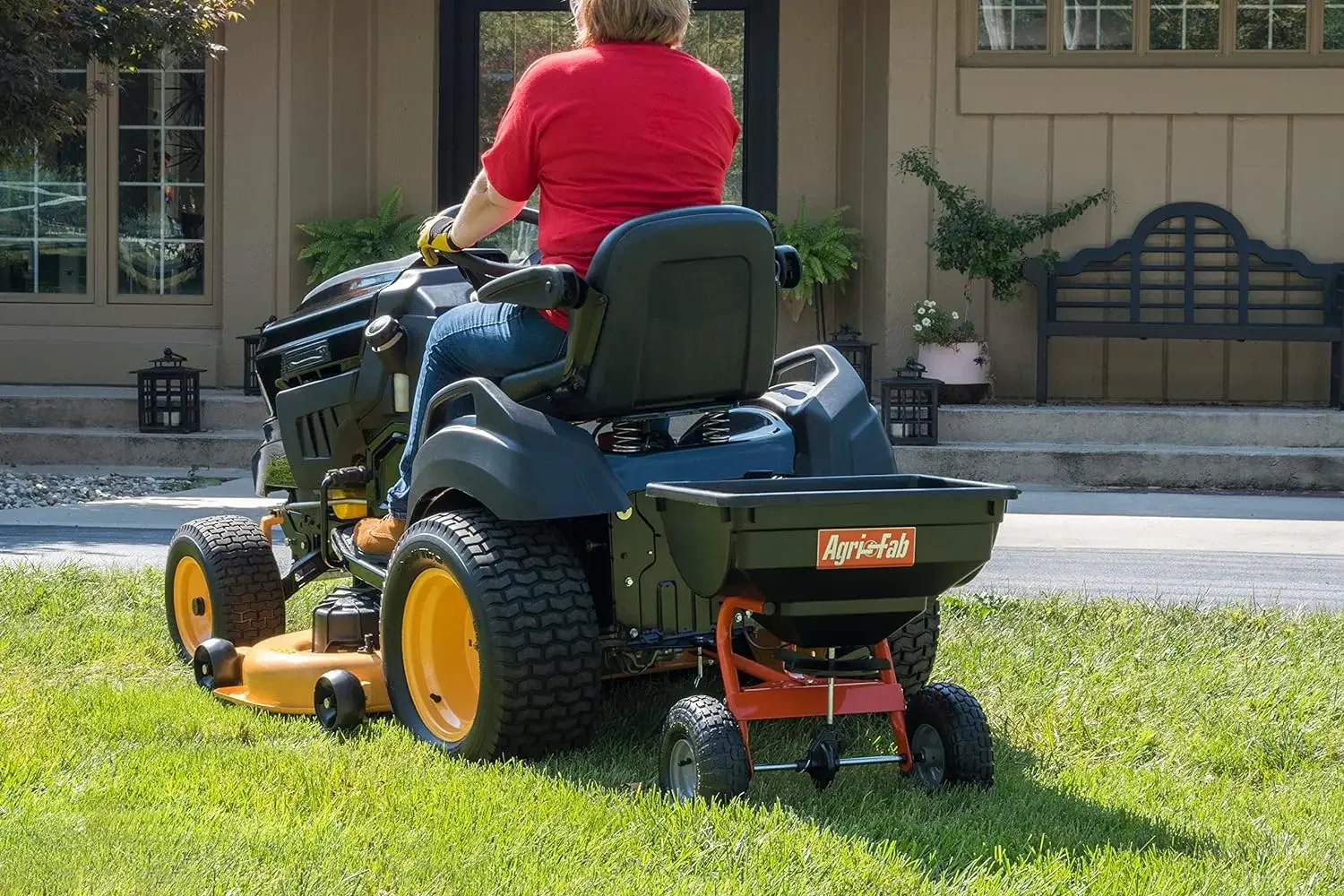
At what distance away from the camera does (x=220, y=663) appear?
450cm

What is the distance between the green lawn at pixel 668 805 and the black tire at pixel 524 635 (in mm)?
84

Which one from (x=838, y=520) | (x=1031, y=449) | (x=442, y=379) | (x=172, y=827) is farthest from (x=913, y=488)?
(x=1031, y=449)

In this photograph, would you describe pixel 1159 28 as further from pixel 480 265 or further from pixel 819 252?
pixel 480 265

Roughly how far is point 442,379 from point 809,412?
0.83m

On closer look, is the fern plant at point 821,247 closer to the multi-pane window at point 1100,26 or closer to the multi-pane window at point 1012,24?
the multi-pane window at point 1012,24

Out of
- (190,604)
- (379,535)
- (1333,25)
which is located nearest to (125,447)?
(190,604)

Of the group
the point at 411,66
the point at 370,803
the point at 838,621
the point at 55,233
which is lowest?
the point at 370,803

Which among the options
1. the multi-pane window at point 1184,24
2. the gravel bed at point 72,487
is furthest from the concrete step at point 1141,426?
the gravel bed at point 72,487

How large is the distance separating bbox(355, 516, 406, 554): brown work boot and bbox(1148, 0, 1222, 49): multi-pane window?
8.00m

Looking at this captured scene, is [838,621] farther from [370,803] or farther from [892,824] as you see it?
[370,803]

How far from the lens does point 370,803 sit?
11.3 feet

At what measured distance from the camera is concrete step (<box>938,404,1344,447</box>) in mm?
10234

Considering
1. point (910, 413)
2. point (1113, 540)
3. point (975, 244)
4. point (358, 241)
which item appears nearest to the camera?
point (1113, 540)

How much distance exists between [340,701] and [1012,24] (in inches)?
326
